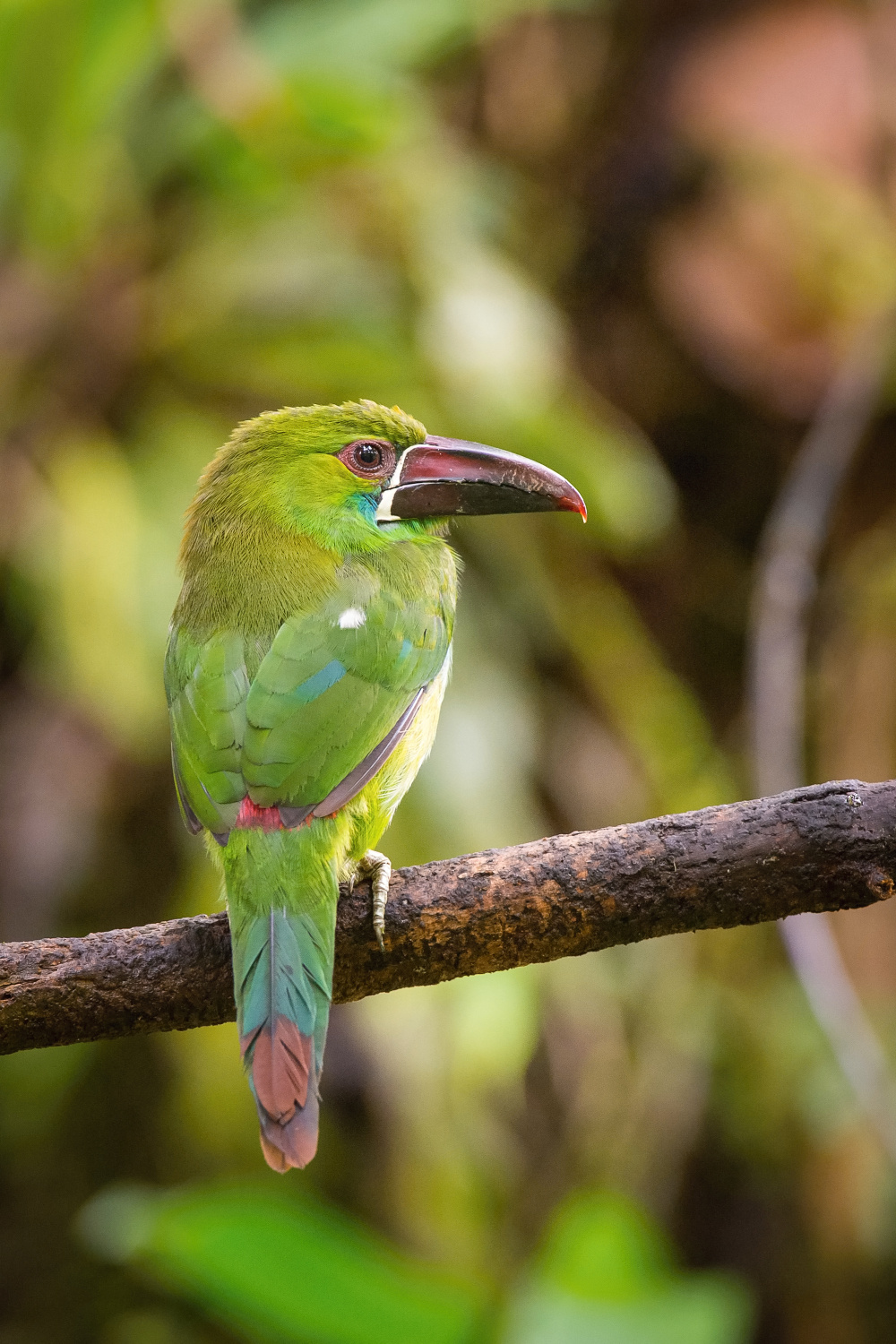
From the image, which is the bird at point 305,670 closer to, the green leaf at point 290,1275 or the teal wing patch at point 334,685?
the teal wing patch at point 334,685

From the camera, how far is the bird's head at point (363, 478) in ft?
8.79

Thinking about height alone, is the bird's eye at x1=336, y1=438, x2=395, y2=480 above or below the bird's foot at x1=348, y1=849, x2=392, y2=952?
above

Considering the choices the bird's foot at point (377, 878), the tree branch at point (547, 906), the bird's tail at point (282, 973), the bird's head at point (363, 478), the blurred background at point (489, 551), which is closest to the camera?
the bird's tail at point (282, 973)

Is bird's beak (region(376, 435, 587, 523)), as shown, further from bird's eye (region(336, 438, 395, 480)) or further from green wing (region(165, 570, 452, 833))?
green wing (region(165, 570, 452, 833))

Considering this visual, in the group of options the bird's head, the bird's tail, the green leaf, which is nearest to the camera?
the bird's tail

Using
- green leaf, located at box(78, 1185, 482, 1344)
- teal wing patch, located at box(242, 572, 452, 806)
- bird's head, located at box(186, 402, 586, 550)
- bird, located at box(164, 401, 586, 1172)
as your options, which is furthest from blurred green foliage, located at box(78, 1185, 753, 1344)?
bird's head, located at box(186, 402, 586, 550)

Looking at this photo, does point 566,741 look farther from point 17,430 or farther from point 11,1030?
point 11,1030

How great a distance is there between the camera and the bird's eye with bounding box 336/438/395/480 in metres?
2.74

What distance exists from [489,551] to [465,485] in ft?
7.44

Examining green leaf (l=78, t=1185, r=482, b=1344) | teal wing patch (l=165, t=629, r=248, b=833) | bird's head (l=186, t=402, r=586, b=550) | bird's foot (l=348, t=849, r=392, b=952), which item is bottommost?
green leaf (l=78, t=1185, r=482, b=1344)

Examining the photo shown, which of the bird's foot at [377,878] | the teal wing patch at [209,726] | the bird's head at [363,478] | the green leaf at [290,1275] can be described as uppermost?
the bird's head at [363,478]

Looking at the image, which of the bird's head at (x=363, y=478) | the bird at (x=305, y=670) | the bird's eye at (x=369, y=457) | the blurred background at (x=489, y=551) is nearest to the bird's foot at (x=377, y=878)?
the bird at (x=305, y=670)

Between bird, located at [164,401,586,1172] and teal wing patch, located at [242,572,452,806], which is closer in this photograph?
bird, located at [164,401,586,1172]

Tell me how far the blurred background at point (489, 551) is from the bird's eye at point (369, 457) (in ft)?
5.37
